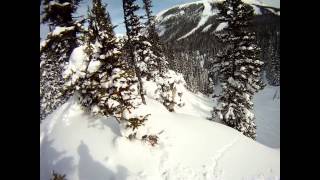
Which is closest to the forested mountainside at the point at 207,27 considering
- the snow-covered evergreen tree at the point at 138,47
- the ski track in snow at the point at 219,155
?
the snow-covered evergreen tree at the point at 138,47

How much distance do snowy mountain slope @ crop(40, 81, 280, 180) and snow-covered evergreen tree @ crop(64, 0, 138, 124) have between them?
541mm

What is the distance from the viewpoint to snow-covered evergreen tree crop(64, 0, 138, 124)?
10.8 meters

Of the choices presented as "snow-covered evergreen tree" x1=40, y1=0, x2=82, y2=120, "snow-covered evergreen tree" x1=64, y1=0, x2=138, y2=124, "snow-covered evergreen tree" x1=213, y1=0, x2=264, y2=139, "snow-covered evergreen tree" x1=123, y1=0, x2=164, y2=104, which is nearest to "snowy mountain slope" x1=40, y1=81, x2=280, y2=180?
"snow-covered evergreen tree" x1=64, y1=0, x2=138, y2=124

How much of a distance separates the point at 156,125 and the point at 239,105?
8.29m

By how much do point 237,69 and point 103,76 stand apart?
27.5ft

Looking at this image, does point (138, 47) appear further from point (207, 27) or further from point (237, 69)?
point (237, 69)

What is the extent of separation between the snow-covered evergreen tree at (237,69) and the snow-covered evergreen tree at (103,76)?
15.5 feet

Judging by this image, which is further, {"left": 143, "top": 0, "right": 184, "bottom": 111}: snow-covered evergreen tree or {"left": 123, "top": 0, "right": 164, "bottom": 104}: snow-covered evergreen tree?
{"left": 143, "top": 0, "right": 184, "bottom": 111}: snow-covered evergreen tree

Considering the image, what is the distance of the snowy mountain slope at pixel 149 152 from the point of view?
1008cm

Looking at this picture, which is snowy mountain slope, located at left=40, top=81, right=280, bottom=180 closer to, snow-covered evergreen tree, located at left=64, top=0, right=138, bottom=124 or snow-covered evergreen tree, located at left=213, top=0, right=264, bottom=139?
snow-covered evergreen tree, located at left=64, top=0, right=138, bottom=124
